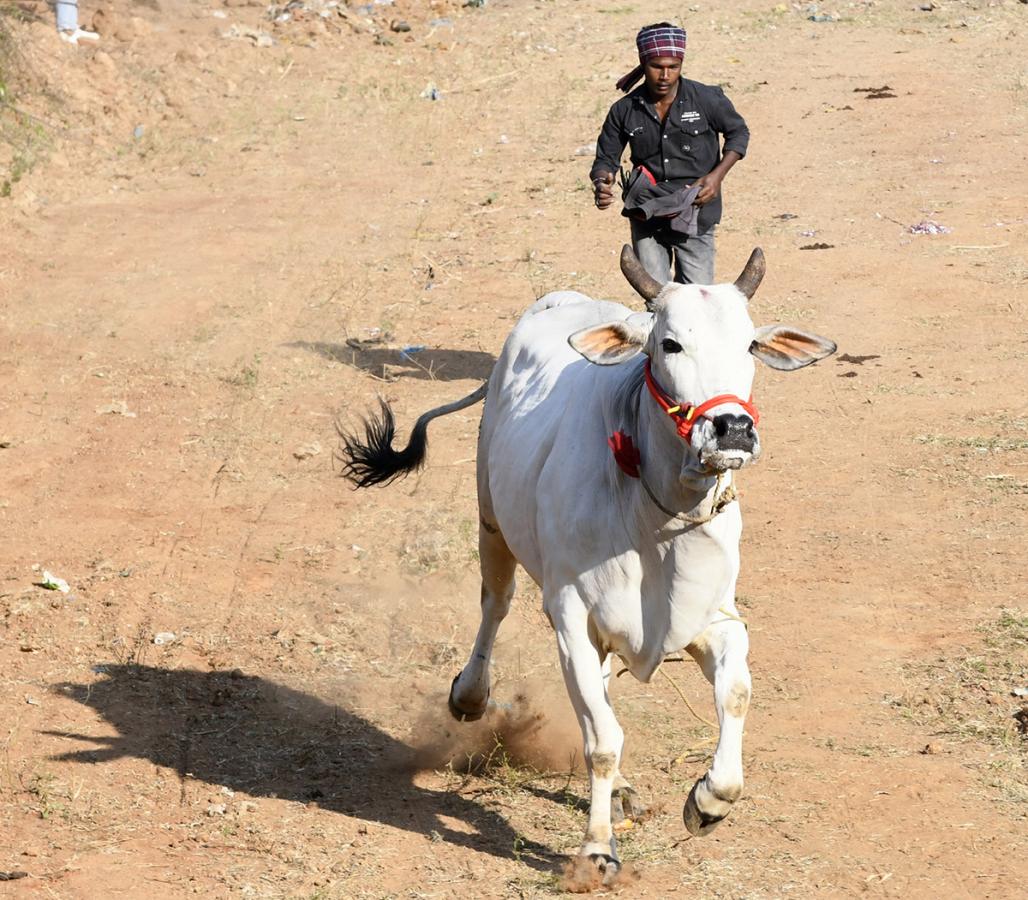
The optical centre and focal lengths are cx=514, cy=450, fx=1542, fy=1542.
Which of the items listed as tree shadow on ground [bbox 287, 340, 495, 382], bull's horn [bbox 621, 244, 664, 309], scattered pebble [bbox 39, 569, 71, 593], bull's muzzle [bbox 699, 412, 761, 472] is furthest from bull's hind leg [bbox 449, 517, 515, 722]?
tree shadow on ground [bbox 287, 340, 495, 382]

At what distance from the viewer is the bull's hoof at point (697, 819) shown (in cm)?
379

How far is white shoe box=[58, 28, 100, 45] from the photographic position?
50.7 ft

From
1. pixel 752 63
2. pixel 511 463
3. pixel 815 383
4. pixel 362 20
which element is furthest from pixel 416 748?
pixel 362 20

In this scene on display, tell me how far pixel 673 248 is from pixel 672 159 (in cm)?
41

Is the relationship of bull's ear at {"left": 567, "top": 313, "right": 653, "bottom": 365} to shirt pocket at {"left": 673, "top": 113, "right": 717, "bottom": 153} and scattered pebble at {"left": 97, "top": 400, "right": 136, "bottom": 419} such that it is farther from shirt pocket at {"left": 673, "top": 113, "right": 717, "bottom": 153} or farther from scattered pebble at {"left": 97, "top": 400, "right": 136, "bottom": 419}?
scattered pebble at {"left": 97, "top": 400, "right": 136, "bottom": 419}

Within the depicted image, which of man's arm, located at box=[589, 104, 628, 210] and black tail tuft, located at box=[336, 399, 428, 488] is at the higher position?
man's arm, located at box=[589, 104, 628, 210]

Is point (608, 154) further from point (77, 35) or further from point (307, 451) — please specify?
point (77, 35)

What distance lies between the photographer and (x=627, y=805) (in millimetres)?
4492

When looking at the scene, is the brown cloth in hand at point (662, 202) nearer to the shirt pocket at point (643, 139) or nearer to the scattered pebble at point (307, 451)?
the shirt pocket at point (643, 139)

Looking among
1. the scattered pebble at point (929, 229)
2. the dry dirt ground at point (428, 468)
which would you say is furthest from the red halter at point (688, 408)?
the scattered pebble at point (929, 229)

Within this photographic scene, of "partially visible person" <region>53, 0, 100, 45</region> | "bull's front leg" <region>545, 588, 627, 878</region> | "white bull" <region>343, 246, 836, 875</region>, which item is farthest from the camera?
"partially visible person" <region>53, 0, 100, 45</region>

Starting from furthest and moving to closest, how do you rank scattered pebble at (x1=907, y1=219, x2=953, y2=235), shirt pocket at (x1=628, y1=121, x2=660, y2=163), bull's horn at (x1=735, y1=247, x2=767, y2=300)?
scattered pebble at (x1=907, y1=219, x2=953, y2=235) < shirt pocket at (x1=628, y1=121, x2=660, y2=163) < bull's horn at (x1=735, y1=247, x2=767, y2=300)

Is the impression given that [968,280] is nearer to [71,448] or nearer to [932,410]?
[932,410]

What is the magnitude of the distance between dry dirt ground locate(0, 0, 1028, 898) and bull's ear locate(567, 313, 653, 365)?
136 centimetres
